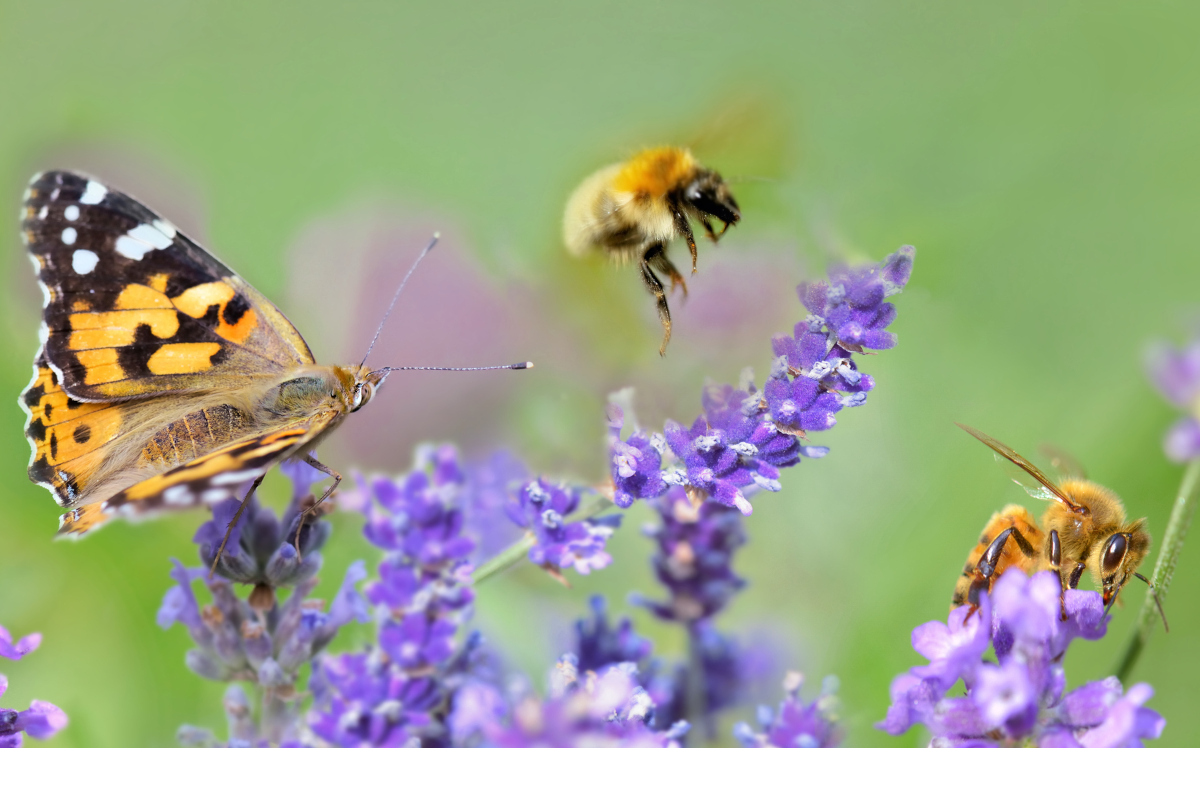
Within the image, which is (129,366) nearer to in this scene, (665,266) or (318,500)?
(318,500)

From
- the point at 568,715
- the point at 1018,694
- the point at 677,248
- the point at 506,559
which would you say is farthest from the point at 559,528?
A: the point at 677,248

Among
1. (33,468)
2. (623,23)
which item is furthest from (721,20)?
(33,468)

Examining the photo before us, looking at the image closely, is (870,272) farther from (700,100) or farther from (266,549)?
(700,100)

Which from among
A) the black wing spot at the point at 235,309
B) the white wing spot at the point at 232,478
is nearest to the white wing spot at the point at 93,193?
the black wing spot at the point at 235,309

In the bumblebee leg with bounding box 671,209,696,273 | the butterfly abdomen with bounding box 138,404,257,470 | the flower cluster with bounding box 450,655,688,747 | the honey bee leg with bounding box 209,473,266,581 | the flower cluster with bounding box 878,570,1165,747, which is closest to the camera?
the flower cluster with bounding box 878,570,1165,747

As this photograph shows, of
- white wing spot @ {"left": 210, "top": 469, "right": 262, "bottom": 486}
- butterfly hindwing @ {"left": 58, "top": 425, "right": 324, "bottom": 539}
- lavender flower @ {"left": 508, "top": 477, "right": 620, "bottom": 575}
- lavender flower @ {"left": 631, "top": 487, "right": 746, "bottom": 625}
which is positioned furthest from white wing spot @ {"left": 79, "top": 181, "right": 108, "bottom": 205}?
lavender flower @ {"left": 631, "top": 487, "right": 746, "bottom": 625}

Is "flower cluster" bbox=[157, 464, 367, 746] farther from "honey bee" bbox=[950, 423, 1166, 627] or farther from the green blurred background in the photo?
"honey bee" bbox=[950, 423, 1166, 627]
